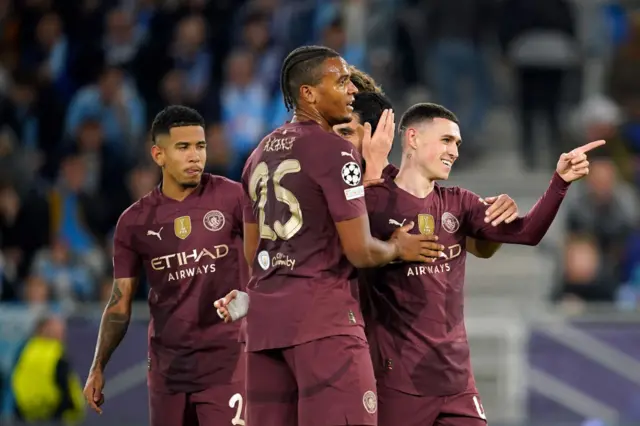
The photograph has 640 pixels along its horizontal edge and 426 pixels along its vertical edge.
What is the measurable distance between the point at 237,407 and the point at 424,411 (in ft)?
3.83

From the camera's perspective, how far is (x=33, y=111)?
15672 mm

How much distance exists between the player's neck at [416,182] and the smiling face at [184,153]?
1.23 metres

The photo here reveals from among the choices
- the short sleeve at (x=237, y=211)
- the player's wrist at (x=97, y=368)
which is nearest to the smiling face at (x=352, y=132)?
the short sleeve at (x=237, y=211)

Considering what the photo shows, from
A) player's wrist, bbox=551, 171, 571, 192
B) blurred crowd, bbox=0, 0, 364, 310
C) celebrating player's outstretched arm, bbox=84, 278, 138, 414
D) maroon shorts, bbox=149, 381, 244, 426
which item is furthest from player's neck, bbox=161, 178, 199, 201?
blurred crowd, bbox=0, 0, 364, 310

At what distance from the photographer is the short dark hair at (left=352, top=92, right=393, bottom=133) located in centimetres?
743

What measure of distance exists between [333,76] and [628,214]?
7.55 meters

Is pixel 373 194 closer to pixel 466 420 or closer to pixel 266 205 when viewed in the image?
pixel 266 205

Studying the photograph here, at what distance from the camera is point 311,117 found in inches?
263

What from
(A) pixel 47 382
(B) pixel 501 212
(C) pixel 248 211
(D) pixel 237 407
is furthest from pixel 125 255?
(A) pixel 47 382

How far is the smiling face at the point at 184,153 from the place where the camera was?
7.91 meters

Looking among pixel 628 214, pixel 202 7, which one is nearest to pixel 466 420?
pixel 628 214

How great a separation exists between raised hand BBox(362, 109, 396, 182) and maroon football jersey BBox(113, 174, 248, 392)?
3.46 ft

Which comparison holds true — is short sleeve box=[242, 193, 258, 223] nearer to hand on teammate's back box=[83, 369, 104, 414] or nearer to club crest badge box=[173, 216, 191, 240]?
club crest badge box=[173, 216, 191, 240]

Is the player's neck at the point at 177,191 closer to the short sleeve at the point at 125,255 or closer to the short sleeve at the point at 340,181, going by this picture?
the short sleeve at the point at 125,255
